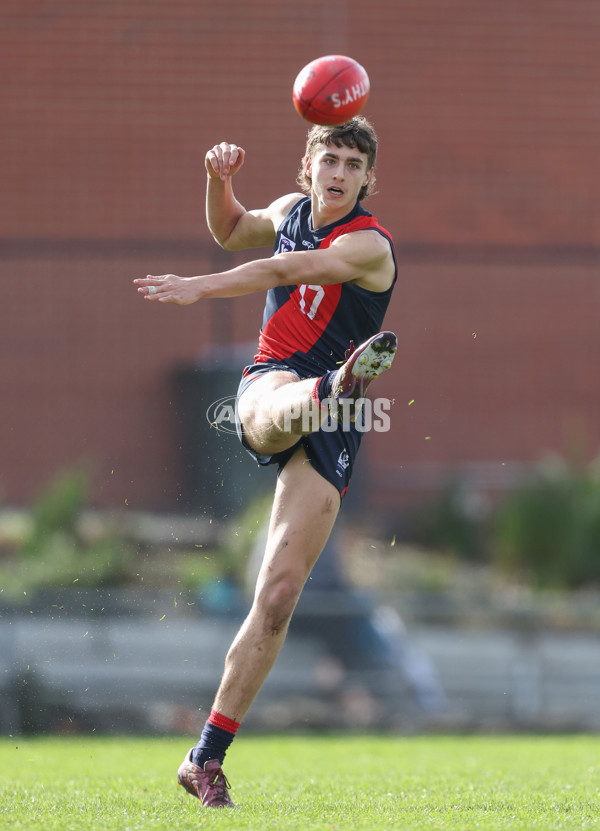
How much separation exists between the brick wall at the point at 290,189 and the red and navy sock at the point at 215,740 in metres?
7.96

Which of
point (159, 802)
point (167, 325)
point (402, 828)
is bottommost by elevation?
point (159, 802)

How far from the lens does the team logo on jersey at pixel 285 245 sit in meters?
4.93

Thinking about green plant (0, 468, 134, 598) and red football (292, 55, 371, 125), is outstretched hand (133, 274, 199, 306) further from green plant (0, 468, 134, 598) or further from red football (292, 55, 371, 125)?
green plant (0, 468, 134, 598)

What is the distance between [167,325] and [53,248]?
148 centimetres

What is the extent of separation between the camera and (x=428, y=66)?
15.4 meters

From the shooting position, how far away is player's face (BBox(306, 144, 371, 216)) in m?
4.77

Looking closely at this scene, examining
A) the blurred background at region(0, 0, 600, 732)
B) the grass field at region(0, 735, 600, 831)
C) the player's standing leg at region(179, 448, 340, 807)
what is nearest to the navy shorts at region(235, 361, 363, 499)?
the player's standing leg at region(179, 448, 340, 807)

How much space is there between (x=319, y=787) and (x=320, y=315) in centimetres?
206

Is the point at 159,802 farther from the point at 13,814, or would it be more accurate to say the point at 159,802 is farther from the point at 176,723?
the point at 176,723

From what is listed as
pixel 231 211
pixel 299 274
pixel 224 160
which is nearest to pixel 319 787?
pixel 299 274

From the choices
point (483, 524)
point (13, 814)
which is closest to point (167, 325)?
point (483, 524)

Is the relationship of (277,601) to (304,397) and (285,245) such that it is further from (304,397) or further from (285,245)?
(285,245)

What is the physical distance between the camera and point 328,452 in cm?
465

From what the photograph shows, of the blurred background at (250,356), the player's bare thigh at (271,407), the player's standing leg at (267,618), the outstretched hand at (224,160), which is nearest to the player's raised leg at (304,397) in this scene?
the player's bare thigh at (271,407)
